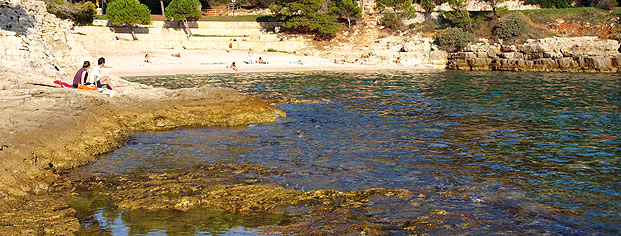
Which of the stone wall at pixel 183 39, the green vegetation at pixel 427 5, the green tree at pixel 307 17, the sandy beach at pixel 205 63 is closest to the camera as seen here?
the sandy beach at pixel 205 63

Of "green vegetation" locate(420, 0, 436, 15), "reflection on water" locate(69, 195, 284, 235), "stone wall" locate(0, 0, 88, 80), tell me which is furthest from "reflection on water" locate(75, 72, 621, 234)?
"green vegetation" locate(420, 0, 436, 15)

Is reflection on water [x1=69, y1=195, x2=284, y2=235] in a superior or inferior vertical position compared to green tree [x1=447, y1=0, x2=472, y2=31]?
inferior

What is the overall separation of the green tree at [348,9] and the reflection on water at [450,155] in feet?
115

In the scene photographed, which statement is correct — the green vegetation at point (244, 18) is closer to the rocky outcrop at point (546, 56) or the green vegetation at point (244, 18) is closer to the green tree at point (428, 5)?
the green tree at point (428, 5)

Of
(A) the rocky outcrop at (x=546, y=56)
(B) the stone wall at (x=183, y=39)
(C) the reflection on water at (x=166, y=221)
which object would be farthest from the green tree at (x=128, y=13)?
(C) the reflection on water at (x=166, y=221)

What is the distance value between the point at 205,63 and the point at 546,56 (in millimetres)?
26848

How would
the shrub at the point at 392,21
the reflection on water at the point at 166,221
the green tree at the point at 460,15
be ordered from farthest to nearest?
the shrub at the point at 392,21
the green tree at the point at 460,15
the reflection on water at the point at 166,221

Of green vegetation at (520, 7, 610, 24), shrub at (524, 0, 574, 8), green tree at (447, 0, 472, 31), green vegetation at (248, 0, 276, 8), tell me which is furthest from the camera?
green vegetation at (248, 0, 276, 8)

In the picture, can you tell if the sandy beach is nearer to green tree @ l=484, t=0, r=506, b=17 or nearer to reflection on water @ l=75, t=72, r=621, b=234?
green tree @ l=484, t=0, r=506, b=17

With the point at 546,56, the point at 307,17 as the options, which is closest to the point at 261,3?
the point at 307,17

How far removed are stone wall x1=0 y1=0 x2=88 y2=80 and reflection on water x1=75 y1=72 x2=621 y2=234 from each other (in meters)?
6.87

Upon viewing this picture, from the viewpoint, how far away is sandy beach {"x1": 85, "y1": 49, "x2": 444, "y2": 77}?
35.9m

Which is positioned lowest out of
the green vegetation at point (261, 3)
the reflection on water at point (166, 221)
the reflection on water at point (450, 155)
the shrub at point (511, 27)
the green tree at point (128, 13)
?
the reflection on water at point (166, 221)

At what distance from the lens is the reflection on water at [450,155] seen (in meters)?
7.59
